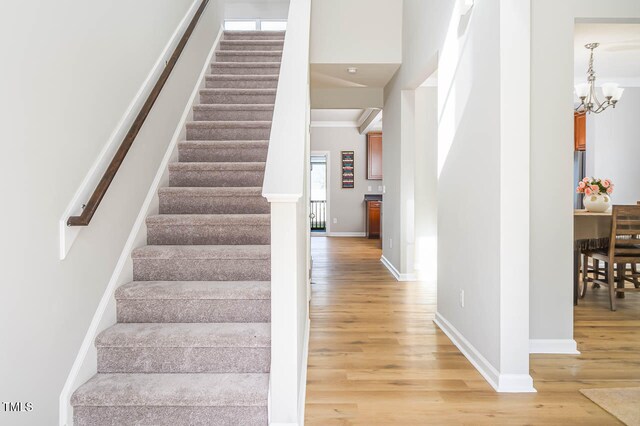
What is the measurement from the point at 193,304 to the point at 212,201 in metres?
0.90

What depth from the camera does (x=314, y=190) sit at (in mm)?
11516

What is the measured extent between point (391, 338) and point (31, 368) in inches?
90.2

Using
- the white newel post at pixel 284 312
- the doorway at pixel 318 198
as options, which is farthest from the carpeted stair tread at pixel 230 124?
the doorway at pixel 318 198

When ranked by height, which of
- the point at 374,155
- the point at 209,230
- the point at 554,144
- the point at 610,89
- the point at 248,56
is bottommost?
the point at 209,230

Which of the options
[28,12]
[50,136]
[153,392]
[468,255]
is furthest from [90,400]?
[468,255]

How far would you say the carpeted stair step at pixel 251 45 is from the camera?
498cm

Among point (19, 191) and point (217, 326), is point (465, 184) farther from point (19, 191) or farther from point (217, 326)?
point (19, 191)

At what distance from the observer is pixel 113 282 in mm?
2320

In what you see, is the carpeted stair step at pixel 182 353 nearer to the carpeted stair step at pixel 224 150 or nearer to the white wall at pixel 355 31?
the carpeted stair step at pixel 224 150

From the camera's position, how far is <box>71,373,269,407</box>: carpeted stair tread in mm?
1887

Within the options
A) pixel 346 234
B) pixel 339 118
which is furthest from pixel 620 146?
pixel 346 234

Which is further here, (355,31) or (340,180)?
(340,180)

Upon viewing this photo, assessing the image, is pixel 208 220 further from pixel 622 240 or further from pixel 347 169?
pixel 347 169

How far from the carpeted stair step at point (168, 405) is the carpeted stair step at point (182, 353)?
143 millimetres
